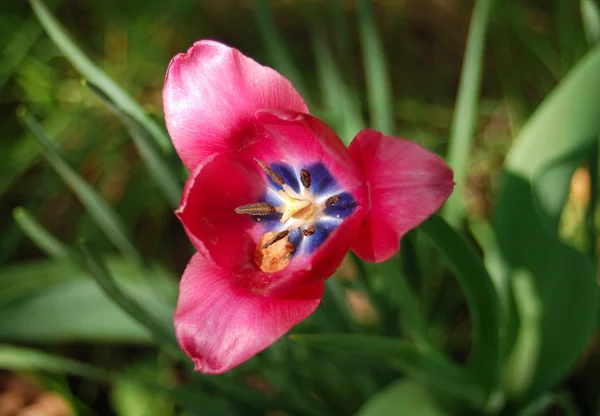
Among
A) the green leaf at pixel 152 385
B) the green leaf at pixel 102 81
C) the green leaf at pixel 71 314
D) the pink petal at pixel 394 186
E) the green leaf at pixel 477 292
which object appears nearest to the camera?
the pink petal at pixel 394 186

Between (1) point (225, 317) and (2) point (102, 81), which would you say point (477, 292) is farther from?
(2) point (102, 81)

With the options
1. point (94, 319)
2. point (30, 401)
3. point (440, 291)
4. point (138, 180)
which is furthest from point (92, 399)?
point (440, 291)

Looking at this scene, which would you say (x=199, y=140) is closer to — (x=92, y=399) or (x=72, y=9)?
(x=92, y=399)

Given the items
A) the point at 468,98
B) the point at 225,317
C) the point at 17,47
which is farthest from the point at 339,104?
the point at 17,47

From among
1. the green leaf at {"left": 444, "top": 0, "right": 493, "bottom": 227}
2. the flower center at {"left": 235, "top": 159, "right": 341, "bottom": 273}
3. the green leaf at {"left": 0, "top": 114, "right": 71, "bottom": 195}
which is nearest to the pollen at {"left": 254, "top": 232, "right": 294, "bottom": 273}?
the flower center at {"left": 235, "top": 159, "right": 341, "bottom": 273}

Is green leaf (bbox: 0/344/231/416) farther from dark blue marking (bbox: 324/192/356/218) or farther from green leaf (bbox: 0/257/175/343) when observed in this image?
dark blue marking (bbox: 324/192/356/218)

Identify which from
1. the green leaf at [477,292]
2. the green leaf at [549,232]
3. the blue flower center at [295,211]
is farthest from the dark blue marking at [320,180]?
the green leaf at [549,232]

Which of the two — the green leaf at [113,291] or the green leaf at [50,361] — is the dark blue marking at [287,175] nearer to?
the green leaf at [113,291]
